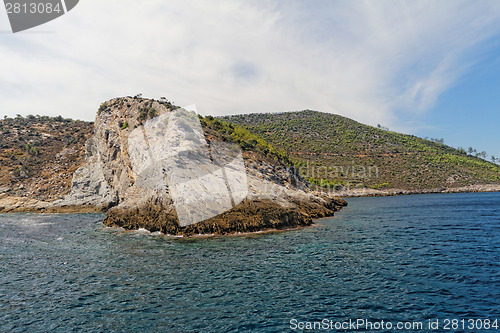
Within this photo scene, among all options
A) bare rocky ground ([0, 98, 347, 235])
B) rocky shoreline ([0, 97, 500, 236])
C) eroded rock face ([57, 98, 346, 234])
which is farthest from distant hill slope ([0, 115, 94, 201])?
eroded rock face ([57, 98, 346, 234])

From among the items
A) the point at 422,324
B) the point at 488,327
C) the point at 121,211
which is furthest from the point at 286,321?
the point at 121,211

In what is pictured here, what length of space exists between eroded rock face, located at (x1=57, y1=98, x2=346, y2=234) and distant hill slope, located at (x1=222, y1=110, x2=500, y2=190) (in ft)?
220

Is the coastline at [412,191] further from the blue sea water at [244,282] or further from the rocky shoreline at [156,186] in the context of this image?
the blue sea water at [244,282]

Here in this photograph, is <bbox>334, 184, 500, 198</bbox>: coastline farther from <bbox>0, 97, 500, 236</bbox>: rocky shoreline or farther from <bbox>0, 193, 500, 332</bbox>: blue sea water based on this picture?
<bbox>0, 193, 500, 332</bbox>: blue sea water

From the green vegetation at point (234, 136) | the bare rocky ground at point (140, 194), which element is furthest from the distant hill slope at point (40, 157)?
the green vegetation at point (234, 136)

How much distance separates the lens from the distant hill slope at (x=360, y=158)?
371 ft

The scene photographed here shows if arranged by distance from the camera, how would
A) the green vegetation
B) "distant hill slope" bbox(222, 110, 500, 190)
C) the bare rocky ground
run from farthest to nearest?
1. "distant hill slope" bbox(222, 110, 500, 190)
2. the green vegetation
3. the bare rocky ground

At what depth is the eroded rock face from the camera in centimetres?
2922

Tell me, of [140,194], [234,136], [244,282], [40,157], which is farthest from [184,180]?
[40,157]

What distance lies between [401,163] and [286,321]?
13447cm

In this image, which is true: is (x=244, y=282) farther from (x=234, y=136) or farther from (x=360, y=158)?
(x=360, y=158)

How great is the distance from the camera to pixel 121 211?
35906 millimetres

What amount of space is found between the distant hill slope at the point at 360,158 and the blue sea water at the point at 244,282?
83.4 meters

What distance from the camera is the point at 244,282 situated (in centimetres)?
1477
